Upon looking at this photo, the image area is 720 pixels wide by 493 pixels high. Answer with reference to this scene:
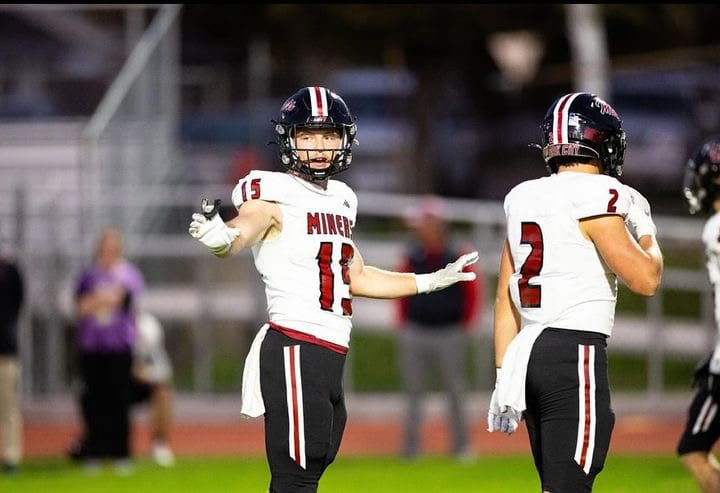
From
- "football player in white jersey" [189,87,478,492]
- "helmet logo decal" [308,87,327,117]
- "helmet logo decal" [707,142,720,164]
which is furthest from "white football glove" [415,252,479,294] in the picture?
"helmet logo decal" [707,142,720,164]

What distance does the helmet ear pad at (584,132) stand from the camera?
17.7ft

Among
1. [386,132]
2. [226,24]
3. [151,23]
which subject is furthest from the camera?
[386,132]

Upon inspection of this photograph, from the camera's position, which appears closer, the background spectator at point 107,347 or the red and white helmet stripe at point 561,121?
the red and white helmet stripe at point 561,121

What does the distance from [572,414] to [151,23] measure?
11.5m

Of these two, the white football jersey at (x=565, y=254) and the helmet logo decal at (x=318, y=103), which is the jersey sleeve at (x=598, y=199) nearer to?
the white football jersey at (x=565, y=254)

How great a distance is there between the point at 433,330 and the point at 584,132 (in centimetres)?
656

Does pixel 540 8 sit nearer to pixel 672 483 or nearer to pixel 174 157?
pixel 174 157

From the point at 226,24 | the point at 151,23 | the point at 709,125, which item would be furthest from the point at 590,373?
the point at 709,125

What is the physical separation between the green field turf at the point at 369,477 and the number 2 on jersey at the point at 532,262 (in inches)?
176

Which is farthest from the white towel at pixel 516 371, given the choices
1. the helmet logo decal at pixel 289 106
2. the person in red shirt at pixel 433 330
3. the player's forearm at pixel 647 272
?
the person in red shirt at pixel 433 330

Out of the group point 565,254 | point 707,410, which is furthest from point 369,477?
point 565,254

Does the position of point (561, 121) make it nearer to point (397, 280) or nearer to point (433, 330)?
point (397, 280)

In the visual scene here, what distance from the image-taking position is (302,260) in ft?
18.3

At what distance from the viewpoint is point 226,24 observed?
823 inches
